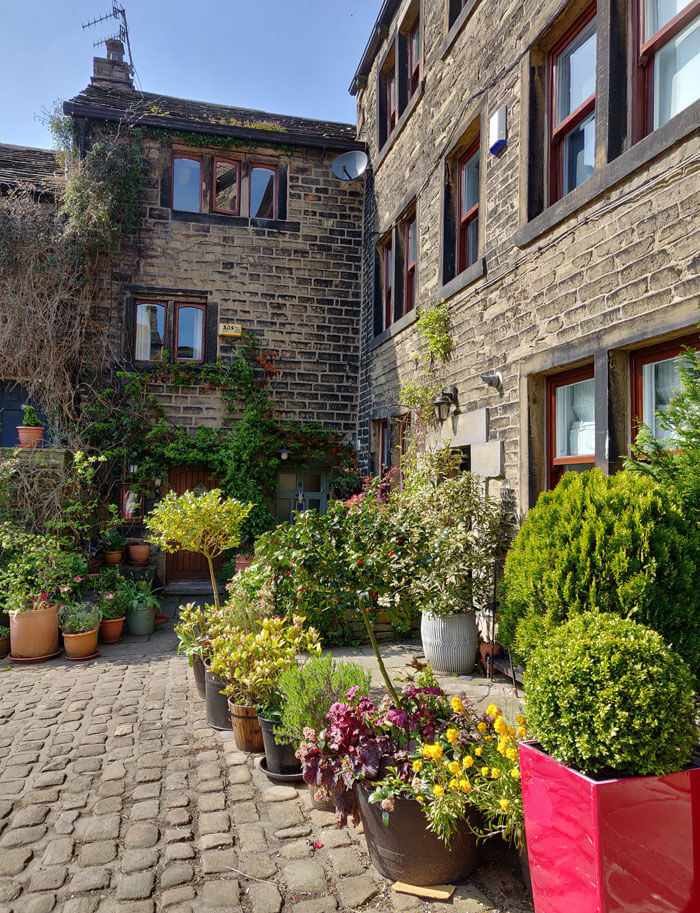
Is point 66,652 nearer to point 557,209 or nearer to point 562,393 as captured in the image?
point 562,393

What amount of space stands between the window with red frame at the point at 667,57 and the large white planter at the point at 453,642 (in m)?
4.25

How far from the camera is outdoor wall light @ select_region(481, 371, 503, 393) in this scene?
6.06 m

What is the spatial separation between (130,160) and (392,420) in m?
6.67

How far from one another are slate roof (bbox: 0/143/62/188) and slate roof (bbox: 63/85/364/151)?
1213 millimetres

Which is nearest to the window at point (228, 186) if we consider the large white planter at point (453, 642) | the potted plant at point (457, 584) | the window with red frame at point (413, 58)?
the window with red frame at point (413, 58)

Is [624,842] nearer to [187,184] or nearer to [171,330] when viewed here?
[171,330]

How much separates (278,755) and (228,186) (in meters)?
10.7

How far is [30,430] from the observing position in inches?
369

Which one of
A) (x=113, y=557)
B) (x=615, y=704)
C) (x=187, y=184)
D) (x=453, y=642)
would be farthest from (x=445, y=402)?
(x=187, y=184)

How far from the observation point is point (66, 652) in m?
7.07

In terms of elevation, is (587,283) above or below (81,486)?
above

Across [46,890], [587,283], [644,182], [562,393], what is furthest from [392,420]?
[46,890]

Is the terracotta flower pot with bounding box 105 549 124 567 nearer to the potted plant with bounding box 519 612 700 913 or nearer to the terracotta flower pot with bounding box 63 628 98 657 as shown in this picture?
the terracotta flower pot with bounding box 63 628 98 657

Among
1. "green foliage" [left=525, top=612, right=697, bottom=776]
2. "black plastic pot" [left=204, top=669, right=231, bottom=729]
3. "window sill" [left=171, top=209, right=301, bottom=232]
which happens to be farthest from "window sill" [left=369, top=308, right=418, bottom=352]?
"green foliage" [left=525, top=612, right=697, bottom=776]
